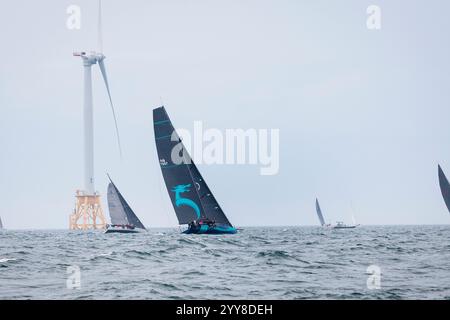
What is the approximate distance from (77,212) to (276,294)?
94747 millimetres

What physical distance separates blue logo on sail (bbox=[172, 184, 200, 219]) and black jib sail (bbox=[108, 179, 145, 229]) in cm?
3317

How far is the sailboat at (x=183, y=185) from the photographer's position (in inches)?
2286

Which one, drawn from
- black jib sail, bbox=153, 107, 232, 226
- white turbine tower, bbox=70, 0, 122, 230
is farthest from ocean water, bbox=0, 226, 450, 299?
white turbine tower, bbox=70, 0, 122, 230

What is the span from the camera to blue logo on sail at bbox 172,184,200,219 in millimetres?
59250

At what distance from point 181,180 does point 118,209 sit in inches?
1378

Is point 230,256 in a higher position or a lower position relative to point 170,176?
lower

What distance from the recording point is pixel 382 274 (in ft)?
68.8

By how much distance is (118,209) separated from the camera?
91750 millimetres

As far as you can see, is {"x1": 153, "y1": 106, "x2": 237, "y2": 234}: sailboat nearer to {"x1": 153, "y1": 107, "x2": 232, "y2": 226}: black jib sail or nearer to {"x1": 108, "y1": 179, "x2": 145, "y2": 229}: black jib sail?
{"x1": 153, "y1": 107, "x2": 232, "y2": 226}: black jib sail
